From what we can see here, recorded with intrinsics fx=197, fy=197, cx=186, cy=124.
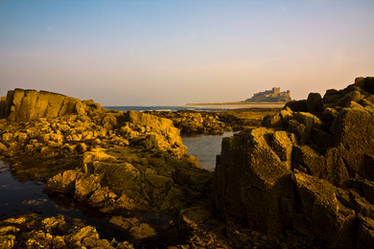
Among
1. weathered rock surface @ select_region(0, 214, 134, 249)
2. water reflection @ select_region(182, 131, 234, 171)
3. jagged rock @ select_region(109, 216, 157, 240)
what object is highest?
weathered rock surface @ select_region(0, 214, 134, 249)

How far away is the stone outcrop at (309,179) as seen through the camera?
6.67m

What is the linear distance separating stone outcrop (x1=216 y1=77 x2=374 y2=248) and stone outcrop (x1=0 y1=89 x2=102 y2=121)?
27426mm

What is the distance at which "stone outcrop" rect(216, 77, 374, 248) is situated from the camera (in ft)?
21.9

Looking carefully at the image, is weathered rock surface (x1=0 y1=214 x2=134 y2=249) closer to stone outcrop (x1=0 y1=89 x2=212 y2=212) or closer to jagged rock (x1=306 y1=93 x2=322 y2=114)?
stone outcrop (x1=0 y1=89 x2=212 y2=212)

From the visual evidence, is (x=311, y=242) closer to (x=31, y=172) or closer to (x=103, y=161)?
(x=103, y=161)

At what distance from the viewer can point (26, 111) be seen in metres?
28.0

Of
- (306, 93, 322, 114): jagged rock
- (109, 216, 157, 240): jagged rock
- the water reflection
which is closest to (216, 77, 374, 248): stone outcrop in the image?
(306, 93, 322, 114): jagged rock

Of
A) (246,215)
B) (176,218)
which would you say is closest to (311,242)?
(246,215)

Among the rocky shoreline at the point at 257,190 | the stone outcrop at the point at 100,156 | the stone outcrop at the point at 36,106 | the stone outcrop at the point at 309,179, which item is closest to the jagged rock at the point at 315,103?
the rocky shoreline at the point at 257,190

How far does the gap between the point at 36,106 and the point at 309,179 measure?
33746mm

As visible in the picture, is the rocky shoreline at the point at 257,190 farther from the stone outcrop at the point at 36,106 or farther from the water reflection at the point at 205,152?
the stone outcrop at the point at 36,106

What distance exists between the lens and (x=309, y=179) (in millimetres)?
7633

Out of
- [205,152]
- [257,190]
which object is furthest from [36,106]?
[257,190]

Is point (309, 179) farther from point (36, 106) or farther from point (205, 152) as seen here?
point (36, 106)
